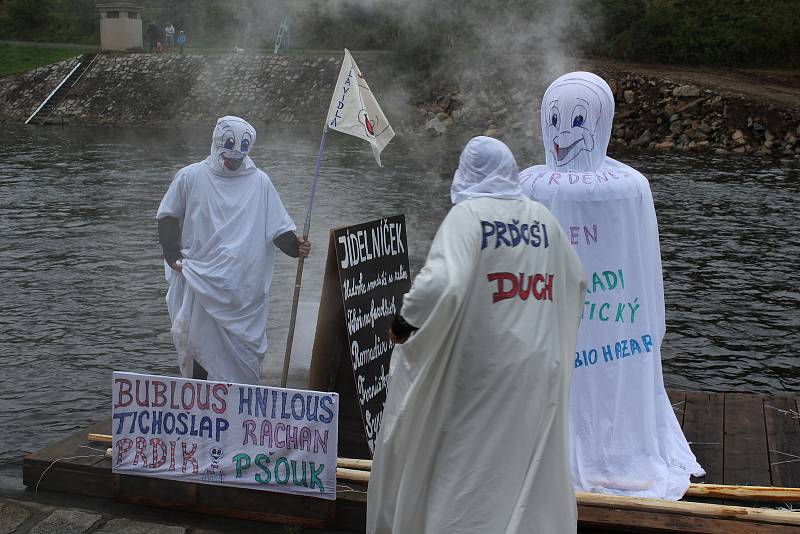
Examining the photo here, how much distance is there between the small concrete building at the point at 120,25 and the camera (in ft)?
132

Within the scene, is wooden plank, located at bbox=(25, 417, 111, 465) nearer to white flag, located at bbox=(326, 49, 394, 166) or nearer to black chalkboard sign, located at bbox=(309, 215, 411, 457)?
black chalkboard sign, located at bbox=(309, 215, 411, 457)

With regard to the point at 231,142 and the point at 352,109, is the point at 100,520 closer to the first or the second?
the point at 231,142

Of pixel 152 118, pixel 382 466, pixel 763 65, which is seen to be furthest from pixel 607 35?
pixel 382 466

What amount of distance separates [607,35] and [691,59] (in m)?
2.75

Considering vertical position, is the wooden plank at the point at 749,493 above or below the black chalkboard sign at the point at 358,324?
below

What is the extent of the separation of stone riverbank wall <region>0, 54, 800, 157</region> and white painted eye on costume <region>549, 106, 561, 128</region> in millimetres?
20699

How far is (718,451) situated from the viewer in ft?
18.7

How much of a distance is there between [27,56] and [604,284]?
42571 millimetres

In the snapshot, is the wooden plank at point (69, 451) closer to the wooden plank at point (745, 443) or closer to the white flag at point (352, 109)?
the white flag at point (352, 109)

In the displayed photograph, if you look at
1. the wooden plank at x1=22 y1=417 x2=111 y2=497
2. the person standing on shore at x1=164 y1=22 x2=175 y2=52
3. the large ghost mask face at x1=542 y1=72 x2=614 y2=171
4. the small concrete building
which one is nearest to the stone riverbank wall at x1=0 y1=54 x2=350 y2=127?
the small concrete building

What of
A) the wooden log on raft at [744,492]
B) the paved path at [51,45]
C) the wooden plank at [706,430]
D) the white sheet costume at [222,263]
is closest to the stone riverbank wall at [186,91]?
the paved path at [51,45]

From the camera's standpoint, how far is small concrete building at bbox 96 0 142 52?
40344 mm

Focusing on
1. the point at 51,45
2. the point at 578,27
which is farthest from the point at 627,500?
the point at 51,45

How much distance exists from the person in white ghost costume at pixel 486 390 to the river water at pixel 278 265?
359 centimetres
